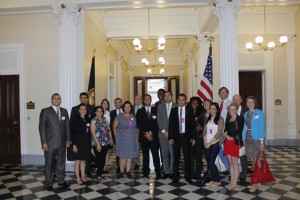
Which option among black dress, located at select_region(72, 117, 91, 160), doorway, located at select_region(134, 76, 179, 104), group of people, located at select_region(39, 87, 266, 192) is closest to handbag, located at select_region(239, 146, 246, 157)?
group of people, located at select_region(39, 87, 266, 192)

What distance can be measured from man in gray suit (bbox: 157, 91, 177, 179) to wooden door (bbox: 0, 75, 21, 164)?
370 cm

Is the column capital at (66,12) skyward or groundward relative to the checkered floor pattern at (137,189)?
skyward

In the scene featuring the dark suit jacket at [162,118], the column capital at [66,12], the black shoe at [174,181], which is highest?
the column capital at [66,12]

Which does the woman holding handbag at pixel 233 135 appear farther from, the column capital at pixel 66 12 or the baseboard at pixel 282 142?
the baseboard at pixel 282 142

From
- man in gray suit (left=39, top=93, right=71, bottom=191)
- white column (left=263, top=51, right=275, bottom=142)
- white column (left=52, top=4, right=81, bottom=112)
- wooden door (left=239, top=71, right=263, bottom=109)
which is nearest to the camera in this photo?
man in gray suit (left=39, top=93, right=71, bottom=191)

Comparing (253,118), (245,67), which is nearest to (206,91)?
(253,118)

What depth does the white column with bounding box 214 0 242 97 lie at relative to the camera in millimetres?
5828

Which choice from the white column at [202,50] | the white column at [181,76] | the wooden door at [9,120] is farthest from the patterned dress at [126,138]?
the white column at [181,76]

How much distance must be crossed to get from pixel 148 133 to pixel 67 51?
256 cm

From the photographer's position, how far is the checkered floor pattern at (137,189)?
4363 mm

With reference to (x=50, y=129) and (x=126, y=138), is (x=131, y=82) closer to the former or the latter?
(x=126, y=138)

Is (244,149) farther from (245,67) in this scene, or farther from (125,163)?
(245,67)

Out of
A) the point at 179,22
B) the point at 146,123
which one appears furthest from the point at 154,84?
the point at 146,123

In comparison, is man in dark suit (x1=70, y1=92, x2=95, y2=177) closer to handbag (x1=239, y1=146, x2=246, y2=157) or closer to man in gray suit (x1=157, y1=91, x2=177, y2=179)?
man in gray suit (x1=157, y1=91, x2=177, y2=179)
